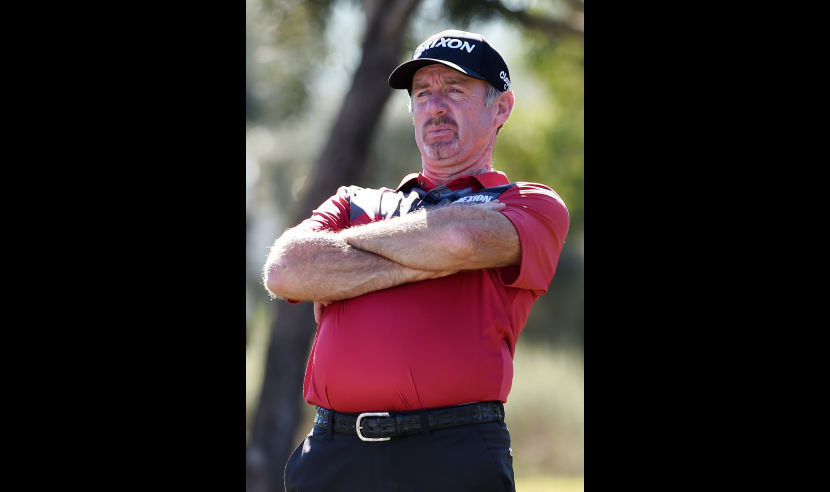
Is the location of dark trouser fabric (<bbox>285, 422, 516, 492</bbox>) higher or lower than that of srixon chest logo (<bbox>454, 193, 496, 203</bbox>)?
lower

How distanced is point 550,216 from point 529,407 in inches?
459

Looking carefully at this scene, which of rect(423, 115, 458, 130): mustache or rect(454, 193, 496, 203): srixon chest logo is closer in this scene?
rect(454, 193, 496, 203): srixon chest logo

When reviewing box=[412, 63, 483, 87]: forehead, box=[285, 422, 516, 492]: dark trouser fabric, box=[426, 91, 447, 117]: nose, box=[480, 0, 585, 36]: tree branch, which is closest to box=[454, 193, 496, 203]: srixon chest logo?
box=[426, 91, 447, 117]: nose

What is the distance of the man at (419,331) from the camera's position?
116 inches

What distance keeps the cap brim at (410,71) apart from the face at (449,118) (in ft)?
0.13

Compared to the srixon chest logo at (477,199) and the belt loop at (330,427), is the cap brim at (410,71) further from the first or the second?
the belt loop at (330,427)

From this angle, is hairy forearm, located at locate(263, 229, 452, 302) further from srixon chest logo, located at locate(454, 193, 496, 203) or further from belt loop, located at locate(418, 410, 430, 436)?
belt loop, located at locate(418, 410, 430, 436)

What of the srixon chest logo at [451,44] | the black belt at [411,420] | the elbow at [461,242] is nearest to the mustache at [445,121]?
the srixon chest logo at [451,44]

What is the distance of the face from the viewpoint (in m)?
3.47

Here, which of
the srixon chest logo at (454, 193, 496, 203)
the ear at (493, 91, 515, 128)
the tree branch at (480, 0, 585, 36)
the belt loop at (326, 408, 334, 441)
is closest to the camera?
the belt loop at (326, 408, 334, 441)

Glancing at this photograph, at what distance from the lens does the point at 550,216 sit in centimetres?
320
